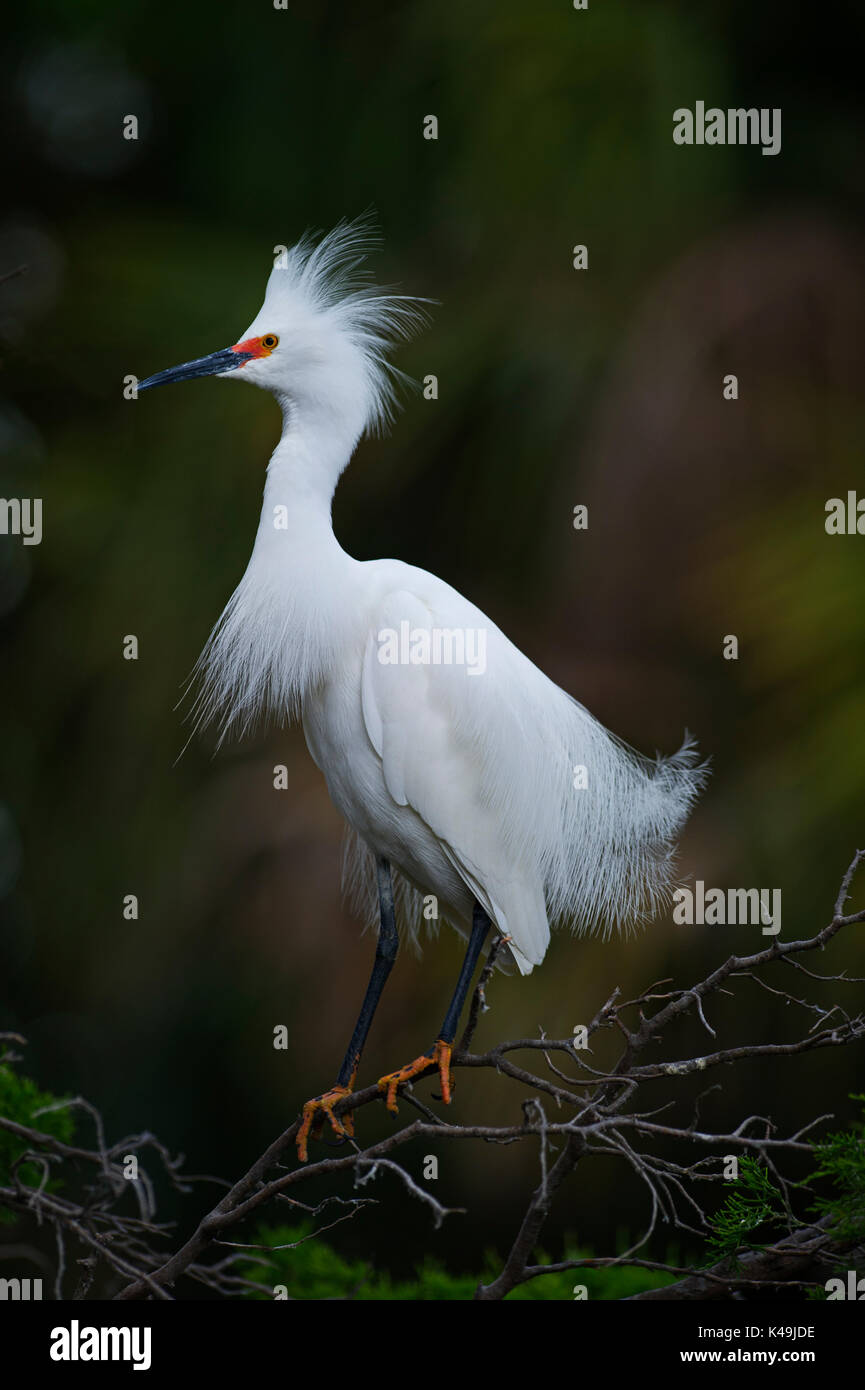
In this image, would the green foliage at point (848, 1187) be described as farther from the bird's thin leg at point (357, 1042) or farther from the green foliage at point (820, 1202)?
the bird's thin leg at point (357, 1042)

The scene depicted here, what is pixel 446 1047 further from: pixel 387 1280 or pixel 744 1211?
pixel 387 1280

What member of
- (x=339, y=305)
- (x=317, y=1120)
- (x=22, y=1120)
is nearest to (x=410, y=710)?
(x=317, y=1120)

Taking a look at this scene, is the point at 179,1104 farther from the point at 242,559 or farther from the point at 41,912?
the point at 242,559

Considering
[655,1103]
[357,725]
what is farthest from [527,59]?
[655,1103]

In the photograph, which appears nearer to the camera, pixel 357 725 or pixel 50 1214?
pixel 50 1214

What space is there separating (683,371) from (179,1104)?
2.46m

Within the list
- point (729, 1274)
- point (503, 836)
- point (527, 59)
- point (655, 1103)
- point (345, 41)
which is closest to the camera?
point (729, 1274)

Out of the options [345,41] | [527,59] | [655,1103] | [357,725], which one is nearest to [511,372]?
[527,59]

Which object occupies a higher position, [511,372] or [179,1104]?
[511,372]

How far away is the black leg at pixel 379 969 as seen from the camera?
2.11 m

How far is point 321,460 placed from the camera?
91.3 inches

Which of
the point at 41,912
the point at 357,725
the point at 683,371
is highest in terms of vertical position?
Answer: the point at 683,371

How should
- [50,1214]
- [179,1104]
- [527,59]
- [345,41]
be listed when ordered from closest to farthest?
[50,1214], [527,59], [345,41], [179,1104]

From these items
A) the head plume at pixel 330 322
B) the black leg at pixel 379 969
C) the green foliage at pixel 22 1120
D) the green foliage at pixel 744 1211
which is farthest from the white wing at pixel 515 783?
the green foliage at pixel 22 1120
